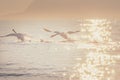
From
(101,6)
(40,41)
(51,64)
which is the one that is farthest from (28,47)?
(101,6)

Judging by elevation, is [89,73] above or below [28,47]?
below

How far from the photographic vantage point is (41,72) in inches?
170

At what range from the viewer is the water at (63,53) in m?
4.24

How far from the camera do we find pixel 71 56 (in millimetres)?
4738

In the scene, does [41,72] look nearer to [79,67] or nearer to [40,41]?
[79,67]

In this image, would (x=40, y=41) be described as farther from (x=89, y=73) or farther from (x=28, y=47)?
(x=89, y=73)

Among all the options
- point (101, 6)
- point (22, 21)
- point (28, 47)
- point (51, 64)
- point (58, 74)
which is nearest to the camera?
point (58, 74)

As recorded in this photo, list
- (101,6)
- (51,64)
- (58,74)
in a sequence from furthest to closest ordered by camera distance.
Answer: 1. (101,6)
2. (51,64)
3. (58,74)

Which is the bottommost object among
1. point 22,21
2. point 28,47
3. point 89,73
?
point 89,73

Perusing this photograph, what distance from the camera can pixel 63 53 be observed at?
4871 millimetres

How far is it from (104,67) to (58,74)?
0.66 m

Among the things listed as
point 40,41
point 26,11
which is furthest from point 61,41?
point 26,11

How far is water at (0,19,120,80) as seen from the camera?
4.24m

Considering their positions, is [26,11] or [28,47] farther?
[26,11]
